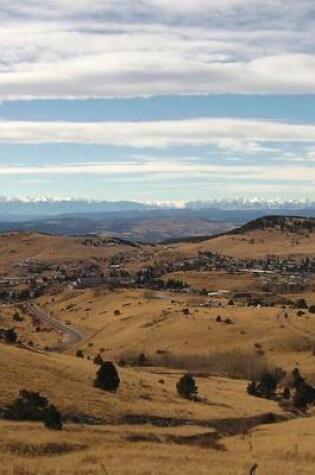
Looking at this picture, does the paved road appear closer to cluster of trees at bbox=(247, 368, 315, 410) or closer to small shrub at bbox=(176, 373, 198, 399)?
cluster of trees at bbox=(247, 368, 315, 410)

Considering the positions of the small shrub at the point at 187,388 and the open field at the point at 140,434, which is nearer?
the open field at the point at 140,434

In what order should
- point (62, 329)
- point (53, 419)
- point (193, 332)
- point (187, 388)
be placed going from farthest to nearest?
point (62, 329)
point (193, 332)
point (187, 388)
point (53, 419)

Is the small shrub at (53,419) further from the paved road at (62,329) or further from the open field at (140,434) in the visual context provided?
the paved road at (62,329)

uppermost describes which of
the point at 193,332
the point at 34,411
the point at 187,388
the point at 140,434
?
the point at 34,411

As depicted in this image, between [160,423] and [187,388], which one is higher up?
[160,423]

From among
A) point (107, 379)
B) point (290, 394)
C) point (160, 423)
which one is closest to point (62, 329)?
point (290, 394)

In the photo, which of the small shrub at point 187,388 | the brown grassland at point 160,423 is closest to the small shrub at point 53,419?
the brown grassland at point 160,423

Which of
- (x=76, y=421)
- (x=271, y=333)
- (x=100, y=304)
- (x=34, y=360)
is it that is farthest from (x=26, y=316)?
(x=76, y=421)

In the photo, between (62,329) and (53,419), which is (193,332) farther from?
(53,419)

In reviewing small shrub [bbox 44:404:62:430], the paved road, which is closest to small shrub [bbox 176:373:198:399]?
small shrub [bbox 44:404:62:430]
